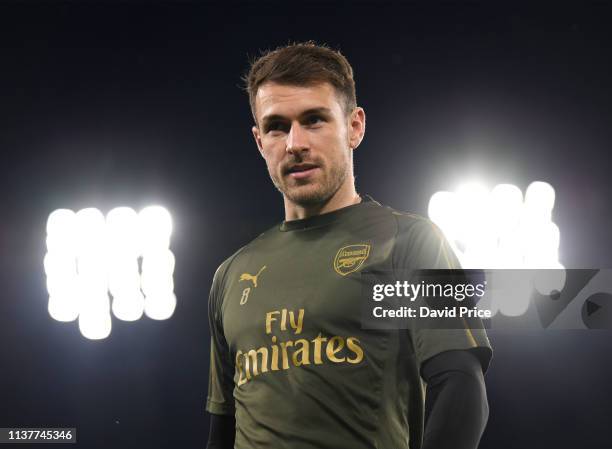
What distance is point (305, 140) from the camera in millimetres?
1721

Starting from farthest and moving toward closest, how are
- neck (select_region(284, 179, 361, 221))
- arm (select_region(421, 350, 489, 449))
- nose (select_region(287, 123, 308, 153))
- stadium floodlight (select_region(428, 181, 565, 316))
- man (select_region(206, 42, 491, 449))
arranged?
stadium floodlight (select_region(428, 181, 565, 316)) < neck (select_region(284, 179, 361, 221)) < nose (select_region(287, 123, 308, 153)) < man (select_region(206, 42, 491, 449)) < arm (select_region(421, 350, 489, 449))

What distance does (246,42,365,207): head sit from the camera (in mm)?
1741

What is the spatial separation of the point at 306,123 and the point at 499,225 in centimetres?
463

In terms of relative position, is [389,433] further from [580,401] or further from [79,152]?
[79,152]

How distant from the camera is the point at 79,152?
250 inches

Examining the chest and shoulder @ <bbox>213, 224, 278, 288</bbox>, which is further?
shoulder @ <bbox>213, 224, 278, 288</bbox>

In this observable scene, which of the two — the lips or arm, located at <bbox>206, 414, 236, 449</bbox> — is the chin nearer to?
the lips

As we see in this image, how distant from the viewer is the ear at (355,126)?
1877mm

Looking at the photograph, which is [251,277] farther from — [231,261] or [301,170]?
[301,170]

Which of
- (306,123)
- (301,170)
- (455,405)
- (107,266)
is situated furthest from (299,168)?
(107,266)

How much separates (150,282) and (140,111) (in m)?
1.74

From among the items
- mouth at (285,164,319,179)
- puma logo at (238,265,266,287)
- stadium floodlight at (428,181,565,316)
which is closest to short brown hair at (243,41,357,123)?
mouth at (285,164,319,179)

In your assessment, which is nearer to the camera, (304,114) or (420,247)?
(420,247)

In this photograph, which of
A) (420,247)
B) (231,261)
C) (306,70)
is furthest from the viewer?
(231,261)
